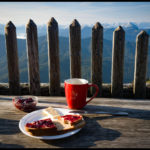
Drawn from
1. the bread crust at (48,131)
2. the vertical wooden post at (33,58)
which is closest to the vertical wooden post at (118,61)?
the vertical wooden post at (33,58)

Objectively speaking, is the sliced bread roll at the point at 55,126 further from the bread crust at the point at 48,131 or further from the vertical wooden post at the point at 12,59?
the vertical wooden post at the point at 12,59

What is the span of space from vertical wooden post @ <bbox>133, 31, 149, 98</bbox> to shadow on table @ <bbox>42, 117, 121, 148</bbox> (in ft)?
5.77

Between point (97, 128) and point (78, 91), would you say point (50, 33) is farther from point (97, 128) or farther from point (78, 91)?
point (97, 128)

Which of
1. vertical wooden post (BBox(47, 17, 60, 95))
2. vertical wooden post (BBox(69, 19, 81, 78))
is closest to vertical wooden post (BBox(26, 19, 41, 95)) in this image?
vertical wooden post (BBox(47, 17, 60, 95))

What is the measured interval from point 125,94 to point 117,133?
1.86 m

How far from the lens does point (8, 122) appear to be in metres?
2.09

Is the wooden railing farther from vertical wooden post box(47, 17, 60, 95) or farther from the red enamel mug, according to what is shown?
the red enamel mug

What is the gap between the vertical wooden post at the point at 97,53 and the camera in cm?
333

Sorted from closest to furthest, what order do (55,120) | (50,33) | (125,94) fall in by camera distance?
1. (55,120)
2. (50,33)
3. (125,94)

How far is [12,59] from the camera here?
11.8 ft

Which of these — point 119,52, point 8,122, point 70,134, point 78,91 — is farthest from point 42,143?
point 119,52

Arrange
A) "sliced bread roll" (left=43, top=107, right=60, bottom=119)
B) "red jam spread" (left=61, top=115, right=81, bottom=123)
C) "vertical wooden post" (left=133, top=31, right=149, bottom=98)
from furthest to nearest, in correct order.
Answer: "vertical wooden post" (left=133, top=31, right=149, bottom=98) < "sliced bread roll" (left=43, top=107, right=60, bottom=119) < "red jam spread" (left=61, top=115, right=81, bottom=123)

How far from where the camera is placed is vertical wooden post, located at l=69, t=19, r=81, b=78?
10.9 feet

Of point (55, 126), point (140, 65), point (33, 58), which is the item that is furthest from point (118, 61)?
point (55, 126)
